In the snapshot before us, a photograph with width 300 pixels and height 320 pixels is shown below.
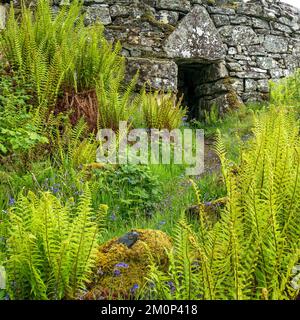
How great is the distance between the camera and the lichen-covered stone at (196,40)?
696 cm

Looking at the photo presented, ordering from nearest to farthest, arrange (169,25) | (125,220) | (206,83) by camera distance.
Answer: (125,220)
(169,25)
(206,83)

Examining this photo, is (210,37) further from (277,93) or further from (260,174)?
(260,174)

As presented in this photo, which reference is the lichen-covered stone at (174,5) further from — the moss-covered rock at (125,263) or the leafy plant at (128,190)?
the moss-covered rock at (125,263)

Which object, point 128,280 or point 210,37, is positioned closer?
point 128,280

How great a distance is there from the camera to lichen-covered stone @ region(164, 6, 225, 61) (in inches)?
274

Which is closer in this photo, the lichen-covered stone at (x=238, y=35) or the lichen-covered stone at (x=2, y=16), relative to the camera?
the lichen-covered stone at (x=2, y=16)

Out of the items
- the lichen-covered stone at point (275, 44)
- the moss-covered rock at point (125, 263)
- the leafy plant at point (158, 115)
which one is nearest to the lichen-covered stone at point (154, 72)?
the leafy plant at point (158, 115)

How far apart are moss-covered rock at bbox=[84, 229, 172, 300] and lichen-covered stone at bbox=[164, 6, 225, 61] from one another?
16.4ft

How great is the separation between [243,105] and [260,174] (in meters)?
5.11

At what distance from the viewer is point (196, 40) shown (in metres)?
7.12

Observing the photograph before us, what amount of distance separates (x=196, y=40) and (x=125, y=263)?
5551mm
